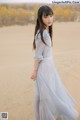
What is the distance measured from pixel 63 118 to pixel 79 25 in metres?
0.89

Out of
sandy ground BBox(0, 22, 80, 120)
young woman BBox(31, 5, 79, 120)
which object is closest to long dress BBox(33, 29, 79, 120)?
young woman BBox(31, 5, 79, 120)

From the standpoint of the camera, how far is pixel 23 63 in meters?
3.16

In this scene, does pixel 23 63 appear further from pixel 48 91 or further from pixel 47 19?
pixel 47 19

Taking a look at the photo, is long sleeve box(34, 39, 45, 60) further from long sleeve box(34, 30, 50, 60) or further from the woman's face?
the woman's face

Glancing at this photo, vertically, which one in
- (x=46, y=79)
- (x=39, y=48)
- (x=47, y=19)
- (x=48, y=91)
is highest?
(x=47, y=19)

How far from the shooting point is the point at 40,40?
8.98ft

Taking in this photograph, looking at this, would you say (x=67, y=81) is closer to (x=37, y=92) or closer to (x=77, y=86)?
(x=77, y=86)

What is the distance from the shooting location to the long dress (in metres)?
2.76

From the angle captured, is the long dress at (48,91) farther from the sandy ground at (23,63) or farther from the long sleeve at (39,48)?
the sandy ground at (23,63)

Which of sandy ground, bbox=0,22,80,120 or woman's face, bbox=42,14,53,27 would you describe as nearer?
woman's face, bbox=42,14,53,27

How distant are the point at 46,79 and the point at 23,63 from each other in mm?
444

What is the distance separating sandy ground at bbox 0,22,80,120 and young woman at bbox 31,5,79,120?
0.27 m

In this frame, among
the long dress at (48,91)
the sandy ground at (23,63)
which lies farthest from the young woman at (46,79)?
the sandy ground at (23,63)

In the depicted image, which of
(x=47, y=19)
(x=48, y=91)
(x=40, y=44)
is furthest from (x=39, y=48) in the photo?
(x=48, y=91)
